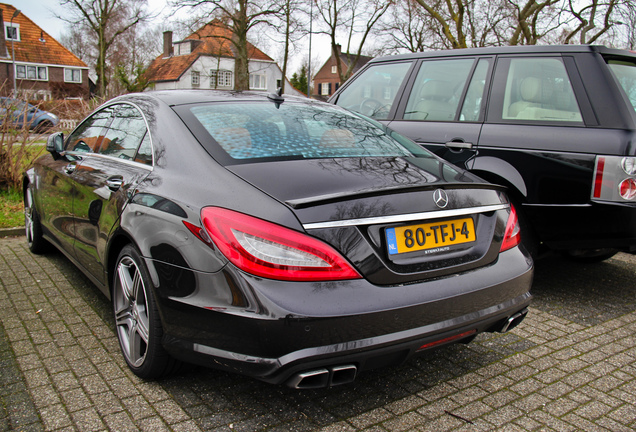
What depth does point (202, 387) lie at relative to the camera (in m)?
2.78

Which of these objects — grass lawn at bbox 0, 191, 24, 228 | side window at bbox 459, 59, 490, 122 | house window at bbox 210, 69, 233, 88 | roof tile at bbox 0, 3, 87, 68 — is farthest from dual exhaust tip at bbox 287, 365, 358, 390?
roof tile at bbox 0, 3, 87, 68

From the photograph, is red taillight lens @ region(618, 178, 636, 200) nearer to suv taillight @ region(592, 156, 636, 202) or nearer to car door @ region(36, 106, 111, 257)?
suv taillight @ region(592, 156, 636, 202)

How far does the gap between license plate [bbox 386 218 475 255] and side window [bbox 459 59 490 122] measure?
2.23 metres

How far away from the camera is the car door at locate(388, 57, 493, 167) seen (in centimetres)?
448

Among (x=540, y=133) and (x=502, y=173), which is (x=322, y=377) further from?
(x=540, y=133)

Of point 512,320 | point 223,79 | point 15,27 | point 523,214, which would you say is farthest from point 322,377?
point 15,27

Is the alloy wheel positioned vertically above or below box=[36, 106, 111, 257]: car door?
below

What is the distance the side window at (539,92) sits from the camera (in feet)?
13.2

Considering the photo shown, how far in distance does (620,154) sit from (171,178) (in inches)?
112

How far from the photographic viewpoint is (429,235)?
2398 mm

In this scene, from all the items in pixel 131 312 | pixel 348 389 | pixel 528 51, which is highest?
pixel 528 51

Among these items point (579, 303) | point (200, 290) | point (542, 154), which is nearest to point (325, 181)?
point (200, 290)

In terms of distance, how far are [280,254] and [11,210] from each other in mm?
6286

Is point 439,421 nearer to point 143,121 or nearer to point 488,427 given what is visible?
point 488,427
